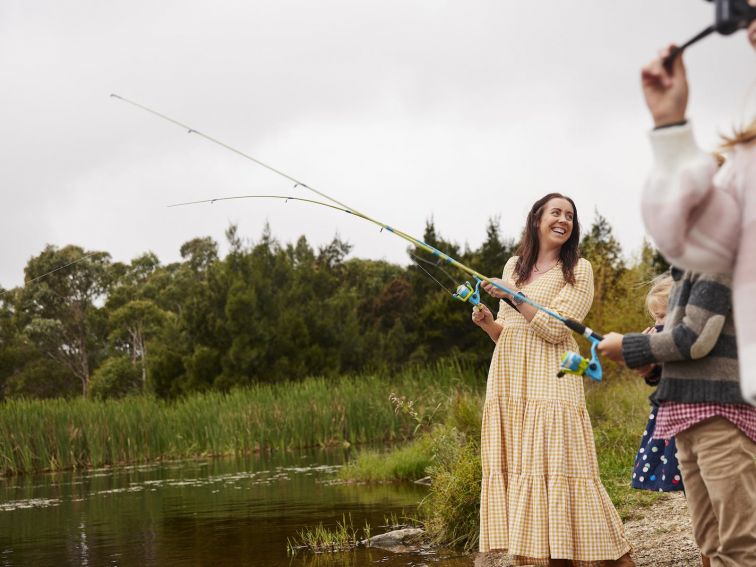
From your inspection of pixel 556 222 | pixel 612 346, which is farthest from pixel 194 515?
pixel 612 346

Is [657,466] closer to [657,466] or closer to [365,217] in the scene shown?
[657,466]

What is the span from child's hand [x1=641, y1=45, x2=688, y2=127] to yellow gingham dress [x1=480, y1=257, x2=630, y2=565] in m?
2.55

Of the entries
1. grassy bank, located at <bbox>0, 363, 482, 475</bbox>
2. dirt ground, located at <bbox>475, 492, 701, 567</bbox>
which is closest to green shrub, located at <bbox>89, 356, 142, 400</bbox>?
grassy bank, located at <bbox>0, 363, 482, 475</bbox>

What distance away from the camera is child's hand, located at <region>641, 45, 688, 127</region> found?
1760mm

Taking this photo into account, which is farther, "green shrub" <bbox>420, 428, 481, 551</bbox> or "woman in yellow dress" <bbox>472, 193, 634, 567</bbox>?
"green shrub" <bbox>420, 428, 481, 551</bbox>

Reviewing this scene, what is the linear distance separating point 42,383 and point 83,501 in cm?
3211

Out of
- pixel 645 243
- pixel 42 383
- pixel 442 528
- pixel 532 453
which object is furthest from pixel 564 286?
pixel 42 383

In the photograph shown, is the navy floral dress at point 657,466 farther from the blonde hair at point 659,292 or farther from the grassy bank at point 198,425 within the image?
the grassy bank at point 198,425

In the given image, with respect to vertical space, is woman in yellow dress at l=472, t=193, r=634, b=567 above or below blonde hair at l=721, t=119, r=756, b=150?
below

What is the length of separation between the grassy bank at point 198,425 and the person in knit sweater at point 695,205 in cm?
1383

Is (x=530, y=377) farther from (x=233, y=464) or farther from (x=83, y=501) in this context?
(x=233, y=464)

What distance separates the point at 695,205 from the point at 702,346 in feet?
3.32

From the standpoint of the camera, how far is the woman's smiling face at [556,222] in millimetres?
4539

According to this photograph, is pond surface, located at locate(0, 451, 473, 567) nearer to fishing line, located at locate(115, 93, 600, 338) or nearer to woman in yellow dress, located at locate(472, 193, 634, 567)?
woman in yellow dress, located at locate(472, 193, 634, 567)
